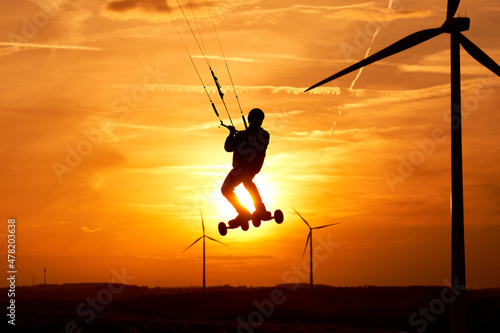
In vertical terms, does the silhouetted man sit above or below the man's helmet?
below

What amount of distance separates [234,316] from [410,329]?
24.3m

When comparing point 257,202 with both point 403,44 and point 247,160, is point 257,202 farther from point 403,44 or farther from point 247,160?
point 403,44

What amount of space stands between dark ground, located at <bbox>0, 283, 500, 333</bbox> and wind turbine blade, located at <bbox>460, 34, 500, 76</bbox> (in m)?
31.6

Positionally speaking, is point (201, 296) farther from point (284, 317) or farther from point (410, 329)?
point (410, 329)

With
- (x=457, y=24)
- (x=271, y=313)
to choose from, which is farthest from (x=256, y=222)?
(x=271, y=313)

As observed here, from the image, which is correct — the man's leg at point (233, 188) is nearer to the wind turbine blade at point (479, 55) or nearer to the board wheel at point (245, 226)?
the board wheel at point (245, 226)

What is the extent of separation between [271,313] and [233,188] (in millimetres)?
81885

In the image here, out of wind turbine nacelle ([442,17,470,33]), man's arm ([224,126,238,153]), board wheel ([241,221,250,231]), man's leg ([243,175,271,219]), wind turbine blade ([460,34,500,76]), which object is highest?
wind turbine nacelle ([442,17,470,33])

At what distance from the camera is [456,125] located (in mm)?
31094

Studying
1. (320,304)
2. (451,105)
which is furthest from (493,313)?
(451,105)

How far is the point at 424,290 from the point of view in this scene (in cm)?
13762

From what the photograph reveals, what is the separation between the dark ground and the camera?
189ft

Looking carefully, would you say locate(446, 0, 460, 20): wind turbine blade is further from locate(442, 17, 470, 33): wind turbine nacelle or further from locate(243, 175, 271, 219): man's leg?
locate(243, 175, 271, 219): man's leg

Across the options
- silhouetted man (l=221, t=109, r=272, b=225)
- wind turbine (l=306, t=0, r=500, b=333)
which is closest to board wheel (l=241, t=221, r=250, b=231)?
silhouetted man (l=221, t=109, r=272, b=225)
